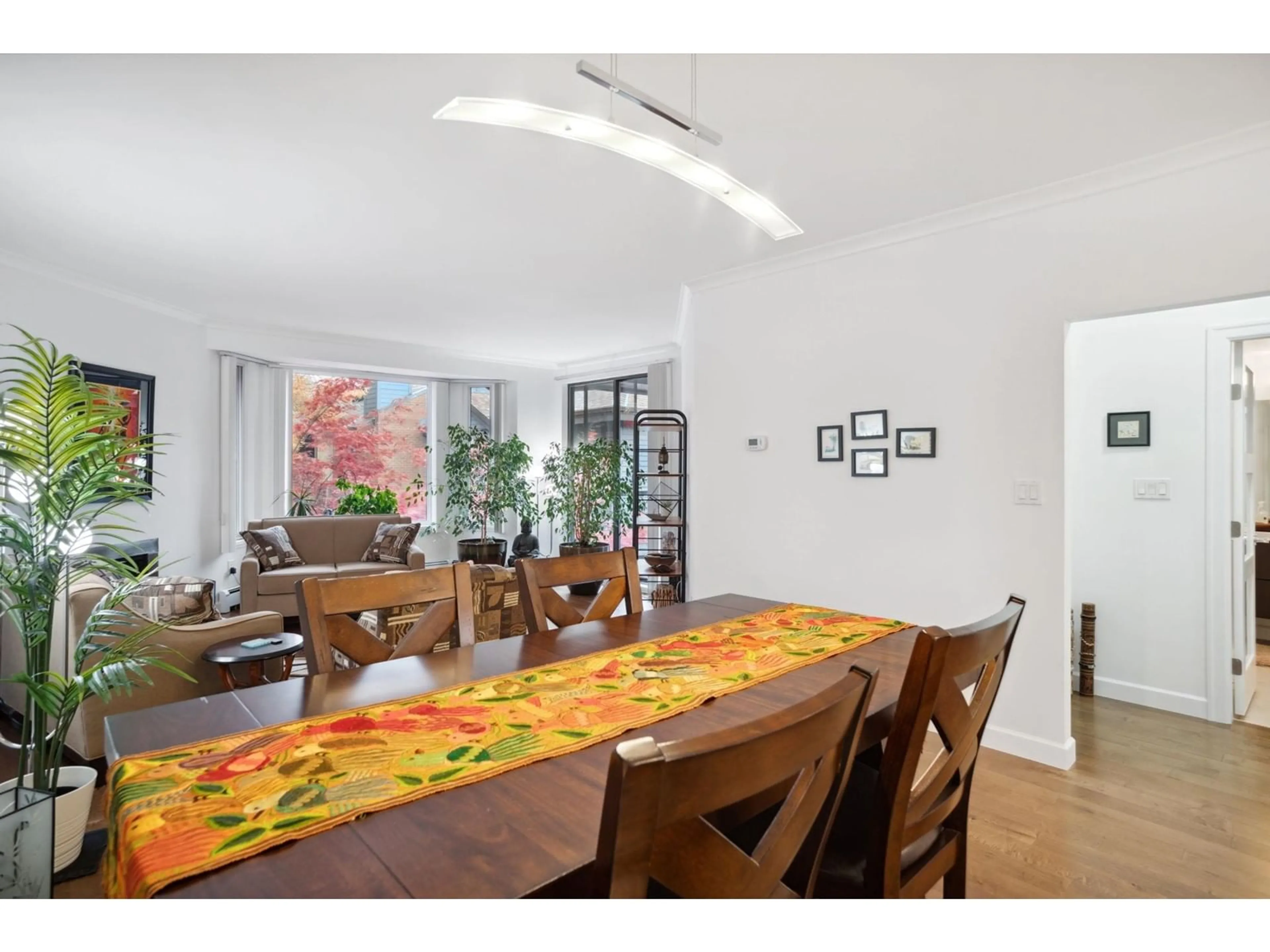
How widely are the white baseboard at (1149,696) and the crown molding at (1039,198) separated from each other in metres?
2.53

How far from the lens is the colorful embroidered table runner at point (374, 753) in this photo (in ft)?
2.74

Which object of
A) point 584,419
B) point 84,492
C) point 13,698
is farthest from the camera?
point 584,419

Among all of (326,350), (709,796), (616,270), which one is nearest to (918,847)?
(709,796)

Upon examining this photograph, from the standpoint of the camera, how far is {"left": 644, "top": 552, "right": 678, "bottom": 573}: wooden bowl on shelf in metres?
5.04

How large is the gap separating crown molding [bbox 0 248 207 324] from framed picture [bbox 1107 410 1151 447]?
20.7 feet

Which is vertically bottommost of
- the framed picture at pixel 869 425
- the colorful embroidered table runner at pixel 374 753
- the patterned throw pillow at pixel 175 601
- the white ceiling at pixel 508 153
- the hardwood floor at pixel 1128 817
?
the hardwood floor at pixel 1128 817

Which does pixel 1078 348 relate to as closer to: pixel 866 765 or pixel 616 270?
pixel 616 270

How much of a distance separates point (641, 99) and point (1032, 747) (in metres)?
3.06

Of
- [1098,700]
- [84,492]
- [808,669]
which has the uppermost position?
[84,492]

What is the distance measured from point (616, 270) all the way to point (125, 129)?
2545mm

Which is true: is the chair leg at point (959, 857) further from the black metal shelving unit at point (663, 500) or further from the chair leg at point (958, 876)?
the black metal shelving unit at point (663, 500)

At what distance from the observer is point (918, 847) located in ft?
4.59

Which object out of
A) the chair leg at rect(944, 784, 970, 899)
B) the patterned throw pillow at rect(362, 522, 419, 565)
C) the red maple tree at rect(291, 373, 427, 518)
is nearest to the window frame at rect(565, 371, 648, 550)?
the red maple tree at rect(291, 373, 427, 518)

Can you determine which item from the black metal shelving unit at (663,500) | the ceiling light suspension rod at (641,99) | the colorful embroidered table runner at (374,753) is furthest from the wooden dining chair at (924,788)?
the black metal shelving unit at (663,500)
